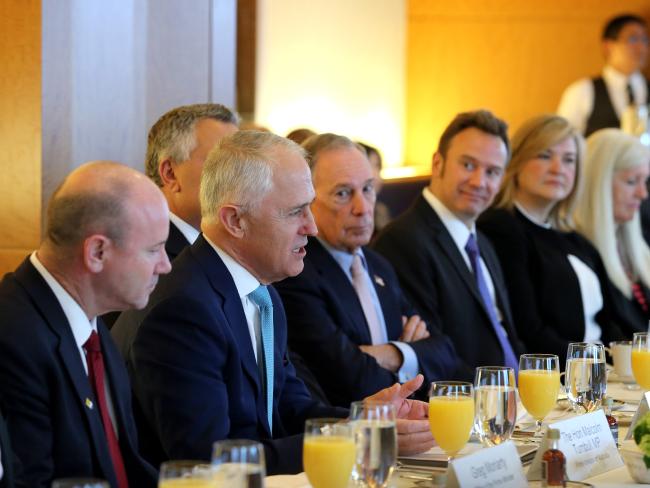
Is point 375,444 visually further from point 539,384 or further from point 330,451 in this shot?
point 539,384

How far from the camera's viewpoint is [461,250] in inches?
174

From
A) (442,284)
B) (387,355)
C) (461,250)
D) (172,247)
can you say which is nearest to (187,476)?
(172,247)

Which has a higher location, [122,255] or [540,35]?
[540,35]

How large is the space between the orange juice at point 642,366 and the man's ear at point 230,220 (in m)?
1.10

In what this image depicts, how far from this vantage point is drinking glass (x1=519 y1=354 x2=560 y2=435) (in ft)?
8.66

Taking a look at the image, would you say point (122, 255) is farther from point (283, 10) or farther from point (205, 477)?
point (283, 10)

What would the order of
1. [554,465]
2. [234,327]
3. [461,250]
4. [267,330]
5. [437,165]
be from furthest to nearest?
[437,165]
[461,250]
[267,330]
[234,327]
[554,465]

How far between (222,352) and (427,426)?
494 millimetres

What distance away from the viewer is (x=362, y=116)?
8.59m

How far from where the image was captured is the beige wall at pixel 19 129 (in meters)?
3.35

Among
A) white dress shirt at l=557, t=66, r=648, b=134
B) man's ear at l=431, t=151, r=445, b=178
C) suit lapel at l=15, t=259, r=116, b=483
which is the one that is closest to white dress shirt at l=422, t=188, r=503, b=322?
man's ear at l=431, t=151, r=445, b=178

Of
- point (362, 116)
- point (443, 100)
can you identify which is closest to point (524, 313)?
point (362, 116)

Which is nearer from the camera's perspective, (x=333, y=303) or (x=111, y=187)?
(x=111, y=187)

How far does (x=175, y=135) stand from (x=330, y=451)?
1.84 metres
